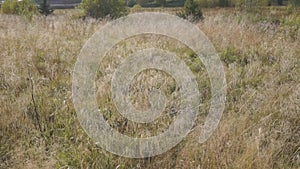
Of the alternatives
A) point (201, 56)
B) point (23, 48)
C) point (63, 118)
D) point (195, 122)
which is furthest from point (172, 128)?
point (23, 48)

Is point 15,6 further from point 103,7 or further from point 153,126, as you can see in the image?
point 153,126

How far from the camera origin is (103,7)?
45.2 feet

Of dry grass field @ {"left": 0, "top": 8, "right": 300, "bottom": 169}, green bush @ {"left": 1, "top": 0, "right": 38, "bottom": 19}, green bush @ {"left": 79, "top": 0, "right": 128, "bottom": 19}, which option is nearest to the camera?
dry grass field @ {"left": 0, "top": 8, "right": 300, "bottom": 169}

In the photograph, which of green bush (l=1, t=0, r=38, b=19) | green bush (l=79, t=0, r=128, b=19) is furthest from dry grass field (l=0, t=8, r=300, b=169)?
green bush (l=79, t=0, r=128, b=19)

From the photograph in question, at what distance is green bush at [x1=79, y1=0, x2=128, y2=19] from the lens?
13734mm

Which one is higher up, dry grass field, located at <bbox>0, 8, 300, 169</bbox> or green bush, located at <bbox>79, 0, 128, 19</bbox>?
green bush, located at <bbox>79, 0, 128, 19</bbox>

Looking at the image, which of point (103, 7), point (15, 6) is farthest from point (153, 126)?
point (103, 7)

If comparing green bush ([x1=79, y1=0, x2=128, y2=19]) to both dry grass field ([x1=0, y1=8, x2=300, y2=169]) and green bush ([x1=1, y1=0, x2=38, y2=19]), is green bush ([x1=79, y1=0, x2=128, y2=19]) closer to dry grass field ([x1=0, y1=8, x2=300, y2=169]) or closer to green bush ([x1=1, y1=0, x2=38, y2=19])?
green bush ([x1=1, y1=0, x2=38, y2=19])

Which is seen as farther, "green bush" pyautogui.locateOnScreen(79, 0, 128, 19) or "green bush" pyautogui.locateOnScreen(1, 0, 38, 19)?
"green bush" pyautogui.locateOnScreen(79, 0, 128, 19)

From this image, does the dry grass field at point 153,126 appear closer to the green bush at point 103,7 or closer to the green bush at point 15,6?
the green bush at point 15,6

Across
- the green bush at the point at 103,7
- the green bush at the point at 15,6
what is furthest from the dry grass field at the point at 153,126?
the green bush at the point at 103,7

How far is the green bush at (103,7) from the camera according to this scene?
13.7 meters

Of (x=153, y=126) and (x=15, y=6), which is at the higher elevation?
(x=15, y=6)

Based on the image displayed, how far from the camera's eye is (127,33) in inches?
217
